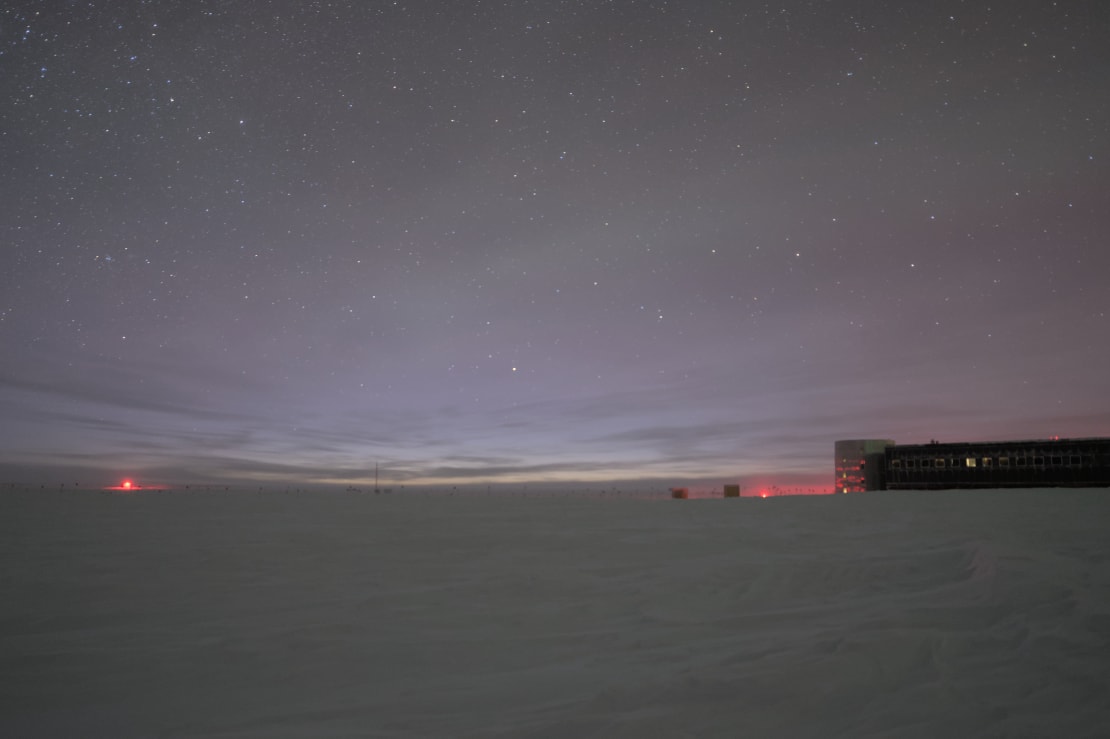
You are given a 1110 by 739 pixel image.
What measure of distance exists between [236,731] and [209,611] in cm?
355

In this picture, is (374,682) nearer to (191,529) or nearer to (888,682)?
(888,682)

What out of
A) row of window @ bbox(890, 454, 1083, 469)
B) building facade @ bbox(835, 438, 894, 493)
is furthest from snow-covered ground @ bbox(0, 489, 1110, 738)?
building facade @ bbox(835, 438, 894, 493)

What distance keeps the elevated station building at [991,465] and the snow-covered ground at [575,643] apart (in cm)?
5631

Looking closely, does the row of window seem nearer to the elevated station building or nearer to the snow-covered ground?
the elevated station building

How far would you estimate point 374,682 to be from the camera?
4.51 meters

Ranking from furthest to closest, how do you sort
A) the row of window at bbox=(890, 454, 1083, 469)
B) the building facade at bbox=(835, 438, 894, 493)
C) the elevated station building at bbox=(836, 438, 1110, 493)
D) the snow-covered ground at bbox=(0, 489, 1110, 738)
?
the building facade at bbox=(835, 438, 894, 493) < the row of window at bbox=(890, 454, 1083, 469) < the elevated station building at bbox=(836, 438, 1110, 493) < the snow-covered ground at bbox=(0, 489, 1110, 738)

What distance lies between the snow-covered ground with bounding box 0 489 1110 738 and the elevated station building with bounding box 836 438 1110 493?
56.3 metres

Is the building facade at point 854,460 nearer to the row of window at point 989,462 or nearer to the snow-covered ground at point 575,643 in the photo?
the row of window at point 989,462

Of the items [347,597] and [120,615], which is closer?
[120,615]

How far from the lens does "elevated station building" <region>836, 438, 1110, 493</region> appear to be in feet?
174

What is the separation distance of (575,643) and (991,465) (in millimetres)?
69046

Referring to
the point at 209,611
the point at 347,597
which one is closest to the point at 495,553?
the point at 347,597

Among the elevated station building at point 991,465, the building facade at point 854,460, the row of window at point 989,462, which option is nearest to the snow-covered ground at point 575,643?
the elevated station building at point 991,465

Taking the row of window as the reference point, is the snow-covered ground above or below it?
above
